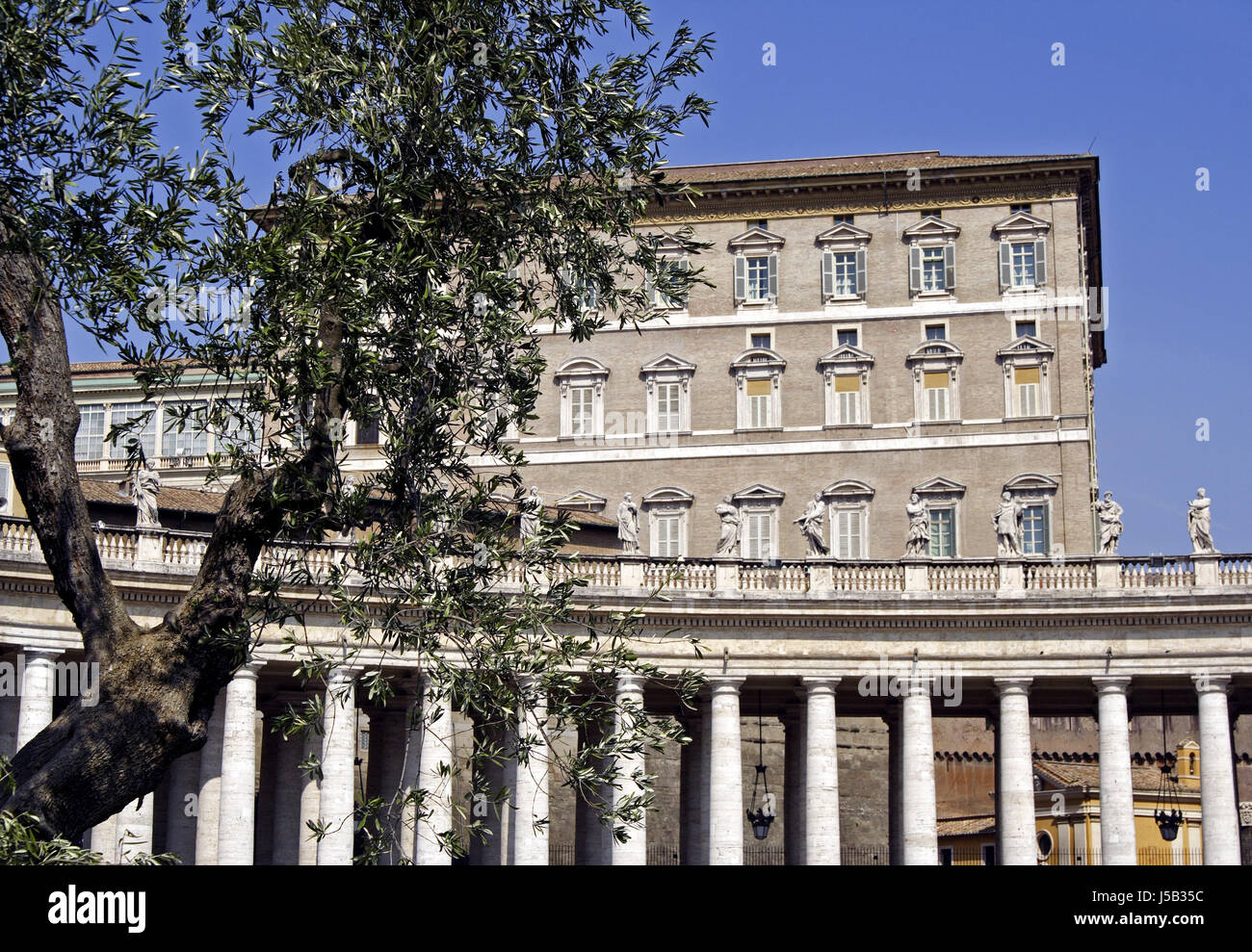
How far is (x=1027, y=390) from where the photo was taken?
66750 millimetres

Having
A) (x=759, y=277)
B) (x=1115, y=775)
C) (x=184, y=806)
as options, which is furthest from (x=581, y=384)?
(x=1115, y=775)

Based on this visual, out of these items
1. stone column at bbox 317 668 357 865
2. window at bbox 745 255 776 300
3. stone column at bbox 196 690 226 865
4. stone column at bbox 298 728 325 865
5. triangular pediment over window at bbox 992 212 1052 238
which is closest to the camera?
stone column at bbox 317 668 357 865

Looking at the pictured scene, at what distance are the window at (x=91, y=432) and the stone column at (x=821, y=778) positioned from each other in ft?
136

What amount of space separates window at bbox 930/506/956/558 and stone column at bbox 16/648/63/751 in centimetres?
3332

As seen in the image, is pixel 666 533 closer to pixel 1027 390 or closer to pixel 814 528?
pixel 1027 390

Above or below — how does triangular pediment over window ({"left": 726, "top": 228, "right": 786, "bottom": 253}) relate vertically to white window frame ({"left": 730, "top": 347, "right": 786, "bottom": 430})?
above

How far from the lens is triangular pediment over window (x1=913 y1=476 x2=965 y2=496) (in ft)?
217

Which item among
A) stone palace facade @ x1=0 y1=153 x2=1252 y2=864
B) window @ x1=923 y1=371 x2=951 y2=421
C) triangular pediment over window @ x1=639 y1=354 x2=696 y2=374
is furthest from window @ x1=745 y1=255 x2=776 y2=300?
window @ x1=923 y1=371 x2=951 y2=421

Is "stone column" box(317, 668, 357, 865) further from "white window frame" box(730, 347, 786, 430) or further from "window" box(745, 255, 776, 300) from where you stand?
"window" box(745, 255, 776, 300)

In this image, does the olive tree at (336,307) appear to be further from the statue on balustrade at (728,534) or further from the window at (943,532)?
the window at (943,532)

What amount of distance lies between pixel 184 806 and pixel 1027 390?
3519cm
